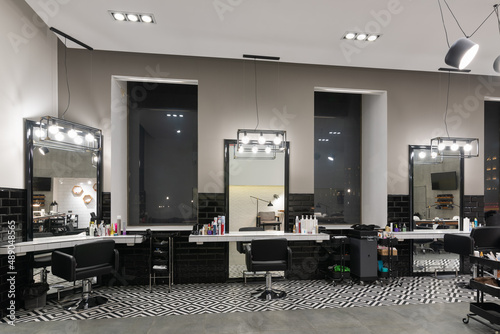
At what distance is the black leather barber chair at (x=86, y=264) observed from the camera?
11.8ft

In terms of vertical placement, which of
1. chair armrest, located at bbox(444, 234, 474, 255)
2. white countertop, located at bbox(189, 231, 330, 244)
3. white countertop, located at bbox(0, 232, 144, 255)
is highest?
white countertop, located at bbox(0, 232, 144, 255)

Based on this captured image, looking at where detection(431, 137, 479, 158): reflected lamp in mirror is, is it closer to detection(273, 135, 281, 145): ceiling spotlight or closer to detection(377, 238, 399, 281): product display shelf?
detection(377, 238, 399, 281): product display shelf

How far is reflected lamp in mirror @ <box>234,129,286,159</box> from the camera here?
4668mm

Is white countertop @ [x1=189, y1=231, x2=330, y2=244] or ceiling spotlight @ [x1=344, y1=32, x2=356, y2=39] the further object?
white countertop @ [x1=189, y1=231, x2=330, y2=244]

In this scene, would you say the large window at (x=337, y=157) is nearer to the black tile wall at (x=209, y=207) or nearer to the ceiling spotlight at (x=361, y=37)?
the ceiling spotlight at (x=361, y=37)

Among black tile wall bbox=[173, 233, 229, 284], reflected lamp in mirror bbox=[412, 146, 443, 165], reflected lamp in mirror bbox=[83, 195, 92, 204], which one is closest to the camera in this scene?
reflected lamp in mirror bbox=[83, 195, 92, 204]

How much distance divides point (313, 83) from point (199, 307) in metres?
3.89

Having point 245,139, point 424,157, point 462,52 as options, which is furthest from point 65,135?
point 424,157

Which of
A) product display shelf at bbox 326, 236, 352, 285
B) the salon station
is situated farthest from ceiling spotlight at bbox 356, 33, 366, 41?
product display shelf at bbox 326, 236, 352, 285

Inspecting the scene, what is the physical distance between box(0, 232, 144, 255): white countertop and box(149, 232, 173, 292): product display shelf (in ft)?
0.67

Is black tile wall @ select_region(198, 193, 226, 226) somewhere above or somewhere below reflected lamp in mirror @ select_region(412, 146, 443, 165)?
below

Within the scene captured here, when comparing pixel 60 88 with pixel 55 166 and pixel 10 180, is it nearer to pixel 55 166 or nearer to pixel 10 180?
pixel 55 166

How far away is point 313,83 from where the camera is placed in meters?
5.29

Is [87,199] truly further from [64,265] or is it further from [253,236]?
[253,236]
